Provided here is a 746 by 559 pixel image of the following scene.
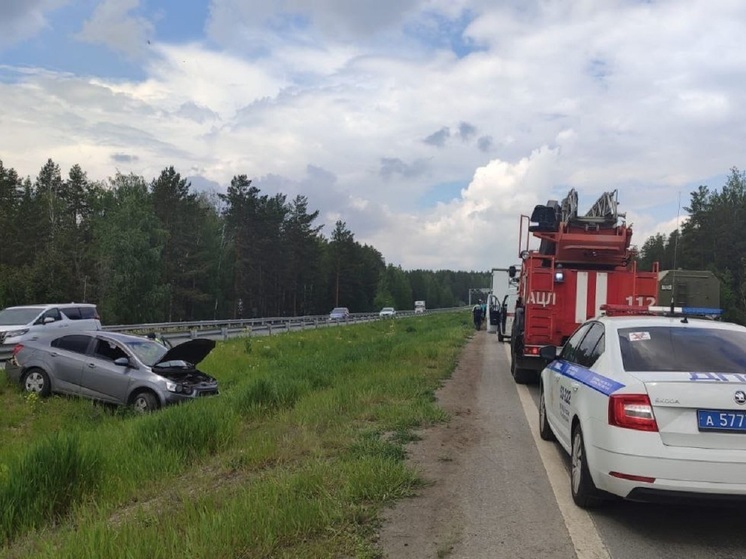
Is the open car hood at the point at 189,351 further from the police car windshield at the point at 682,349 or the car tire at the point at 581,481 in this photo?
the police car windshield at the point at 682,349

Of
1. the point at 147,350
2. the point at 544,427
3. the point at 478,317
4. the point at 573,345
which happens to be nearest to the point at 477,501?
the point at 573,345

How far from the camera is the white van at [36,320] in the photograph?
17.1 m

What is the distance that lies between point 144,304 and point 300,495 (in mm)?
49081

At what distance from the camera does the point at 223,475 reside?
21.1 ft

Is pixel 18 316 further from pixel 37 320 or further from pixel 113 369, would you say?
pixel 113 369

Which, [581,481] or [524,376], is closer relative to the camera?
[581,481]

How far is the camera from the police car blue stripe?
191 inches

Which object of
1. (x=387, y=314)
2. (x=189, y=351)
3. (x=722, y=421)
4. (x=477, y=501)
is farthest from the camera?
(x=387, y=314)

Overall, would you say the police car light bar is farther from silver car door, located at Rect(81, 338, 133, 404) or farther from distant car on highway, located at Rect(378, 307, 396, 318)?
distant car on highway, located at Rect(378, 307, 396, 318)

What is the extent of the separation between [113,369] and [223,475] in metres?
6.58

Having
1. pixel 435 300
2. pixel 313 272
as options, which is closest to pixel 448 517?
pixel 313 272

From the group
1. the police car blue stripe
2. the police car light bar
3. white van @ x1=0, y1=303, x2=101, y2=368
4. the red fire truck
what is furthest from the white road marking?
white van @ x1=0, y1=303, x2=101, y2=368

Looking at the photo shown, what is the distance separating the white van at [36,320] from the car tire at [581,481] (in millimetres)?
15243

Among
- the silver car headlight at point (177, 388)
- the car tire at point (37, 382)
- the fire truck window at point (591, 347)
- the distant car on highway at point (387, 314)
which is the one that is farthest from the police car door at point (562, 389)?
the distant car on highway at point (387, 314)
